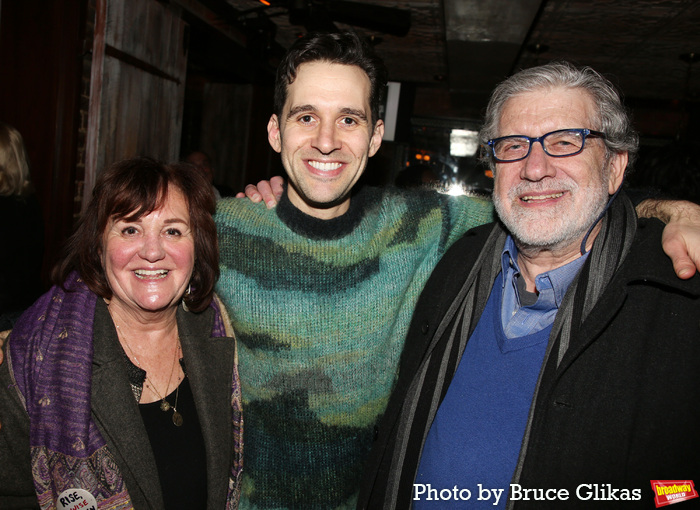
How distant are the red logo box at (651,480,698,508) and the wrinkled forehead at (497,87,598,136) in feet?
3.39

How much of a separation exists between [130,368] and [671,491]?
5.27 ft

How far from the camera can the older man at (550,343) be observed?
126 centimetres

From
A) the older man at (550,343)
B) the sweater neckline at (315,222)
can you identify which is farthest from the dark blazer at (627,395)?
the sweater neckline at (315,222)

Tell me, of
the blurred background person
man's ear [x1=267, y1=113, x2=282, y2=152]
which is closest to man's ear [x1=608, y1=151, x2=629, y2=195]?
man's ear [x1=267, y1=113, x2=282, y2=152]

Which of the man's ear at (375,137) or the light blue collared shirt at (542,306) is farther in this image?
the man's ear at (375,137)

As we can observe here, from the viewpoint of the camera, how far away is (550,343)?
1.42 m

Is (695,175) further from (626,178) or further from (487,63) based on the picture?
(487,63)

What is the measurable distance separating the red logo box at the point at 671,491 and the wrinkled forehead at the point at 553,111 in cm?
103

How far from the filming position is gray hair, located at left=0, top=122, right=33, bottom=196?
266 centimetres

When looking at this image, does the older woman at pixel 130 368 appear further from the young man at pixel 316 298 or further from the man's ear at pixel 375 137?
the man's ear at pixel 375 137

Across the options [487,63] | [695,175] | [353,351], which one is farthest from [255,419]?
[487,63]

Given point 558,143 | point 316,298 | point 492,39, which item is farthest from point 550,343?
point 492,39

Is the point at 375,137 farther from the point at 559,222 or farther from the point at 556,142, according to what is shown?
the point at 559,222

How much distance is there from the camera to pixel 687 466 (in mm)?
1229
